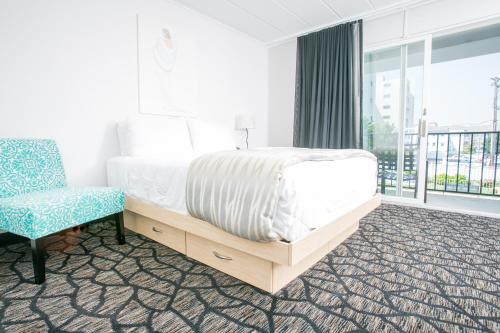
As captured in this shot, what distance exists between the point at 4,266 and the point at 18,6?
6.48ft

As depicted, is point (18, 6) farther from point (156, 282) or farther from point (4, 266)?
point (156, 282)

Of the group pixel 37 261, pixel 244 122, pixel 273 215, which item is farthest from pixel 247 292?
pixel 244 122

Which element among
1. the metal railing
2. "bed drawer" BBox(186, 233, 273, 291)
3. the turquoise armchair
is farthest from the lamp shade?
the metal railing

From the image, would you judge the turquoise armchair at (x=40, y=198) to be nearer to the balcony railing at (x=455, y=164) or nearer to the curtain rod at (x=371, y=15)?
the balcony railing at (x=455, y=164)

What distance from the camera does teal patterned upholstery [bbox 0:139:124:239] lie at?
1.52 meters

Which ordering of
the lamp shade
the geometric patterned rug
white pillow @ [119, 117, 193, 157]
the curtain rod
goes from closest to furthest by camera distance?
the geometric patterned rug < white pillow @ [119, 117, 193, 157] < the curtain rod < the lamp shade

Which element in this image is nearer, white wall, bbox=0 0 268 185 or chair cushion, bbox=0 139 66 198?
chair cushion, bbox=0 139 66 198

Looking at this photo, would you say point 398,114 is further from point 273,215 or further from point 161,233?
point 161,233

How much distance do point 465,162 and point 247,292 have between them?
15.8ft

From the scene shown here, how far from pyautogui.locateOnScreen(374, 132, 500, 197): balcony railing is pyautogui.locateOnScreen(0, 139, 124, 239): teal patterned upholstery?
11.1 feet

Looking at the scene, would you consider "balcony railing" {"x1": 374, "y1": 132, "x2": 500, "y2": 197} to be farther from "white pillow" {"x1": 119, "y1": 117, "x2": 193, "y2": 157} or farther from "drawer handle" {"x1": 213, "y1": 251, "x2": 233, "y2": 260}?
"drawer handle" {"x1": 213, "y1": 251, "x2": 233, "y2": 260}

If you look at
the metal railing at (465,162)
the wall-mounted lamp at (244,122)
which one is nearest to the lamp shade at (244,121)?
the wall-mounted lamp at (244,122)

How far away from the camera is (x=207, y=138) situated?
3.04 metres

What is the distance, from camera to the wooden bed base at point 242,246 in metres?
1.29
